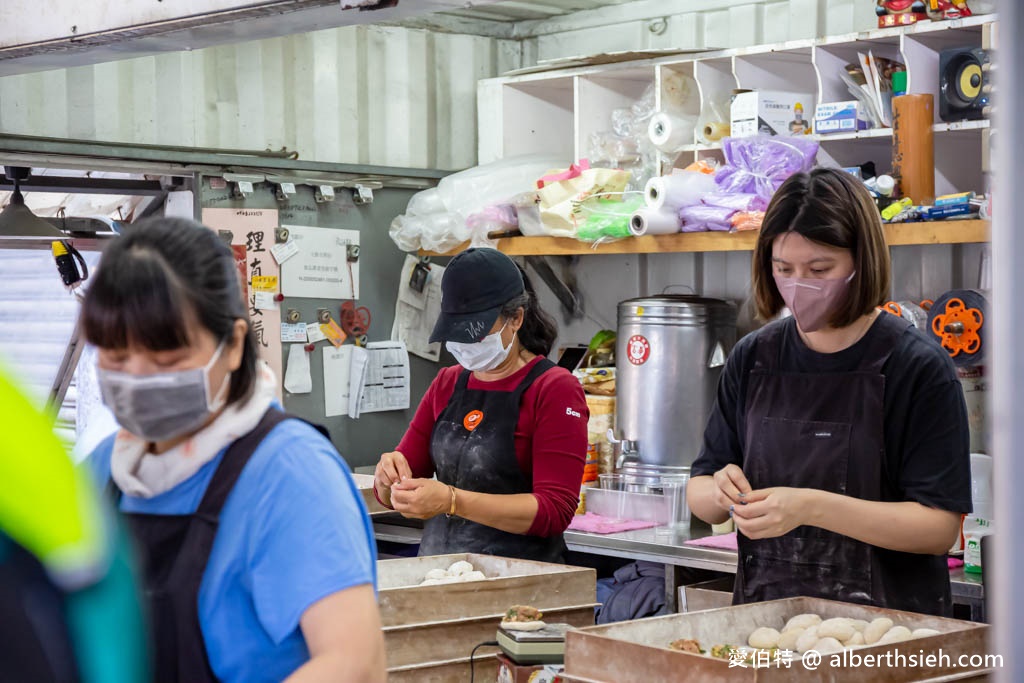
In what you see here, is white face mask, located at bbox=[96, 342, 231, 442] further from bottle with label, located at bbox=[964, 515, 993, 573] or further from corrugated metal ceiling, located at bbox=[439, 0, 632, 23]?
corrugated metal ceiling, located at bbox=[439, 0, 632, 23]

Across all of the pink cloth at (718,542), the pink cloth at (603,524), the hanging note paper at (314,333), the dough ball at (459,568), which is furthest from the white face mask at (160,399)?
the hanging note paper at (314,333)

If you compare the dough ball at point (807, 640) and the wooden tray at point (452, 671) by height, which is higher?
the dough ball at point (807, 640)

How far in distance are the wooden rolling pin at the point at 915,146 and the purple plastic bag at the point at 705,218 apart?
618 millimetres

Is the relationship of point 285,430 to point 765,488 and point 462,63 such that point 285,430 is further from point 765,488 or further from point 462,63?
point 462,63

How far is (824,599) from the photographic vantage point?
7.64 feet

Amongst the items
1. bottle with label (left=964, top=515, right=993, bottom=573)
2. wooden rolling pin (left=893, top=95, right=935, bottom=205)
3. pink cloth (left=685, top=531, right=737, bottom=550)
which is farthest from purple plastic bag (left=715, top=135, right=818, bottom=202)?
bottle with label (left=964, top=515, right=993, bottom=573)

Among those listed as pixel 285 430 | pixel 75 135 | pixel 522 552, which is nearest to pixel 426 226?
pixel 75 135

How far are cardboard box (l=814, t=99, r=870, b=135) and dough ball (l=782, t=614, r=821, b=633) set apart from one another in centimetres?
248

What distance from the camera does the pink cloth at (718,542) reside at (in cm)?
404

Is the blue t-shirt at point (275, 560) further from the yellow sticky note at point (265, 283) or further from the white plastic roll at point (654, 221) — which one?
the yellow sticky note at point (265, 283)

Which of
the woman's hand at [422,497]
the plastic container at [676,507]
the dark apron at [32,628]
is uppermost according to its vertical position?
the dark apron at [32,628]

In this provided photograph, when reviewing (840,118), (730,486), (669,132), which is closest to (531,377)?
(730,486)

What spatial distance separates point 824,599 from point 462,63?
4.19m

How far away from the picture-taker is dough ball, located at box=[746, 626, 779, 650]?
2205 millimetres
